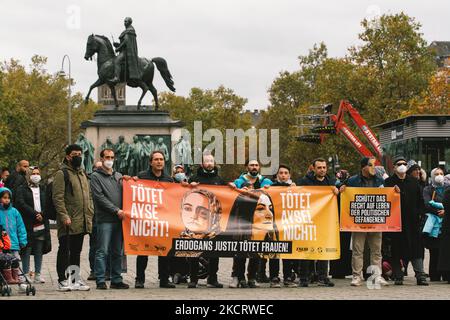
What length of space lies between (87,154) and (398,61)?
36.7 meters

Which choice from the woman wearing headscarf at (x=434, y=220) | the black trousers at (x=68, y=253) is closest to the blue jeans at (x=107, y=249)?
the black trousers at (x=68, y=253)

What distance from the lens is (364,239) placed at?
17391 millimetres

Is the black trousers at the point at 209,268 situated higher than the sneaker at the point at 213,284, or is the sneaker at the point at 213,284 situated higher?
the black trousers at the point at 209,268

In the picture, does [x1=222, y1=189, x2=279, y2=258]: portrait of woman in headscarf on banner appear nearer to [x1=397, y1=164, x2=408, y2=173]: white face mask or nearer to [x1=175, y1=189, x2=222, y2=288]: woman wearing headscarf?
[x1=175, y1=189, x2=222, y2=288]: woman wearing headscarf

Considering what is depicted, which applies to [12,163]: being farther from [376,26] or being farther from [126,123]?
[126,123]

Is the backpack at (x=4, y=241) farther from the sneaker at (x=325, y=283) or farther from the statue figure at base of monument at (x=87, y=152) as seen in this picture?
the statue figure at base of monument at (x=87, y=152)

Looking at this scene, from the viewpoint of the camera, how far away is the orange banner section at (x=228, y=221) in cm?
1634

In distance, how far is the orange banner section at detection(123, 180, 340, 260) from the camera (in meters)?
16.3

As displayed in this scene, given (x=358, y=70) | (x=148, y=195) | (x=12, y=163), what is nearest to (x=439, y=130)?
(x=148, y=195)

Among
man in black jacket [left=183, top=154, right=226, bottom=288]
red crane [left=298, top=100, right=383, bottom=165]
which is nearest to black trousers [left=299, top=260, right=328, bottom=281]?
man in black jacket [left=183, top=154, right=226, bottom=288]

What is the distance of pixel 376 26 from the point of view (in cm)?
7319

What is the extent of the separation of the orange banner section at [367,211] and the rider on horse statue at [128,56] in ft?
84.2

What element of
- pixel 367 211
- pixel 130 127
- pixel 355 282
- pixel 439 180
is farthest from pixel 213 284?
pixel 130 127

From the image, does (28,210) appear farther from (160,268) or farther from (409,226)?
(409,226)
